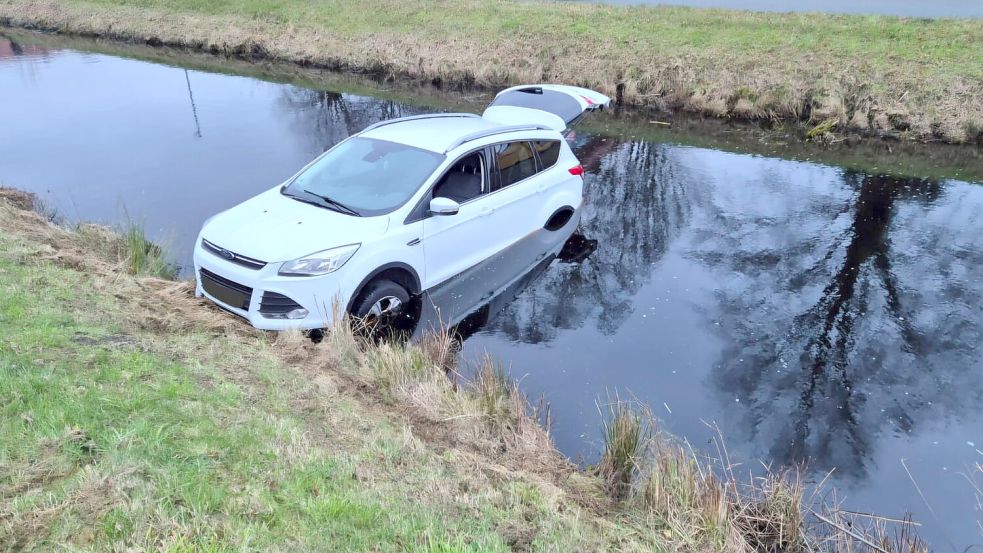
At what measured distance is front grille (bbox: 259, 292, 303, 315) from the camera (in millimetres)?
5980

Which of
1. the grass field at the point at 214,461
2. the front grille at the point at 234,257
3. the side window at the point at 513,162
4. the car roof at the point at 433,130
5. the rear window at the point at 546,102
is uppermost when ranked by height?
the rear window at the point at 546,102

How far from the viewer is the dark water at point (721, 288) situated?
549 centimetres

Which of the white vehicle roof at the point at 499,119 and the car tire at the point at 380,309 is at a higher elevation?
the white vehicle roof at the point at 499,119

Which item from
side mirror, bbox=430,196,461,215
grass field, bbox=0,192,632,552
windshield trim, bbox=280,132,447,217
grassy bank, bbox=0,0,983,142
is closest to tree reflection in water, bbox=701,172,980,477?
grass field, bbox=0,192,632,552

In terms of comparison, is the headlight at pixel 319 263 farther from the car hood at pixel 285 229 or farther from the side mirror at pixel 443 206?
the side mirror at pixel 443 206

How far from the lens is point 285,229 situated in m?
6.27

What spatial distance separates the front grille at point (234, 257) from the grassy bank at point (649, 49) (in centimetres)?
1272

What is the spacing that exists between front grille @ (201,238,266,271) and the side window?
298 cm

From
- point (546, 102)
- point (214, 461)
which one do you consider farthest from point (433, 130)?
point (546, 102)

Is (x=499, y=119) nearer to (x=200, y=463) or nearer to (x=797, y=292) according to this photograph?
(x=797, y=292)

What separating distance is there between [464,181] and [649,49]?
13.0 metres

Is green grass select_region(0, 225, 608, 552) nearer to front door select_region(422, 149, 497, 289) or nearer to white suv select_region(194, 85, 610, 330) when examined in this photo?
white suv select_region(194, 85, 610, 330)

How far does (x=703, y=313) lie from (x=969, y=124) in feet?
34.7

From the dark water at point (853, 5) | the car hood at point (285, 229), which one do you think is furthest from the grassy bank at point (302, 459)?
the dark water at point (853, 5)
